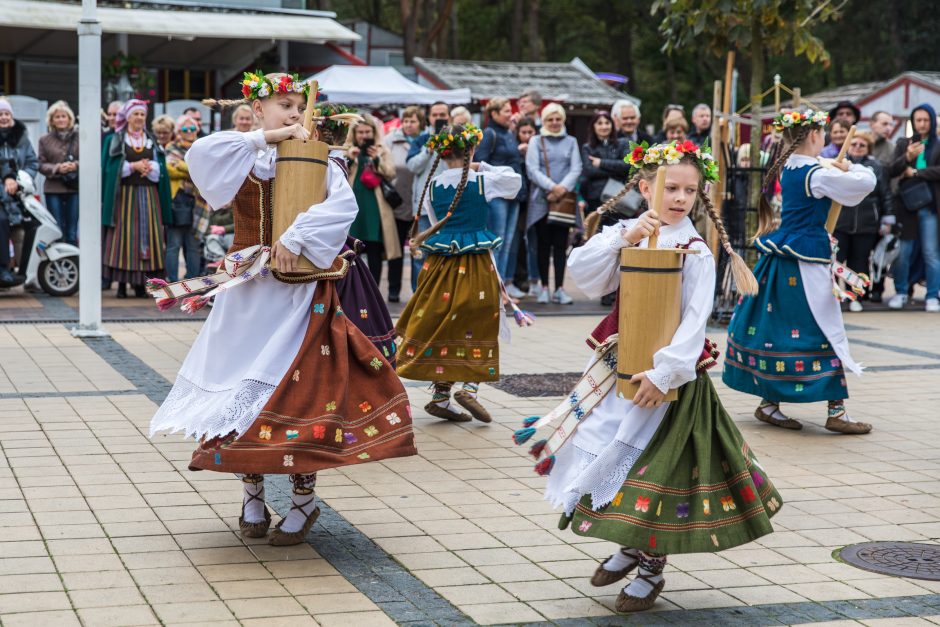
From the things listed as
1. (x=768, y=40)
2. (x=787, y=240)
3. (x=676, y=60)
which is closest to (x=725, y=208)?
(x=768, y=40)

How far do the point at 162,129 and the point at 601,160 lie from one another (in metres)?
4.53

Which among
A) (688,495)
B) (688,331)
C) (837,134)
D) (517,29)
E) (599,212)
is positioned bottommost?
(688,495)

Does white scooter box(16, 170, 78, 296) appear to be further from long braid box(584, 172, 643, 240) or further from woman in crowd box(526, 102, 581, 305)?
long braid box(584, 172, 643, 240)

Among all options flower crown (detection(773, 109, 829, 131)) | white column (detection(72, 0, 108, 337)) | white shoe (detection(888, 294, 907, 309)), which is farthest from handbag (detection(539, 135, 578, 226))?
flower crown (detection(773, 109, 829, 131))

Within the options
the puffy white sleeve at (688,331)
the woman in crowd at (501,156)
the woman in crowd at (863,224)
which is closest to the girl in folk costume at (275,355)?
the puffy white sleeve at (688,331)

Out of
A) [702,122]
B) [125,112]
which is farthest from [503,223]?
[125,112]

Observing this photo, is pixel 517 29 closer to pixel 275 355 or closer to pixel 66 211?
pixel 66 211

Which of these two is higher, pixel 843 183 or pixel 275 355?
pixel 843 183

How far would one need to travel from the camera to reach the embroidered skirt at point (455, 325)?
7895mm

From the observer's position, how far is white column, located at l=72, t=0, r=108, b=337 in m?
10.5

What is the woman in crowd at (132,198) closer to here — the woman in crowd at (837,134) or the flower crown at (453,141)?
the flower crown at (453,141)

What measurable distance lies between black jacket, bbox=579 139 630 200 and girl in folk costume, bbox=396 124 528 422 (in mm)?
5387

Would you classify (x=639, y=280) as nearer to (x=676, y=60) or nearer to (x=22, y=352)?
(x=22, y=352)

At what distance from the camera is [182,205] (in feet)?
44.7
